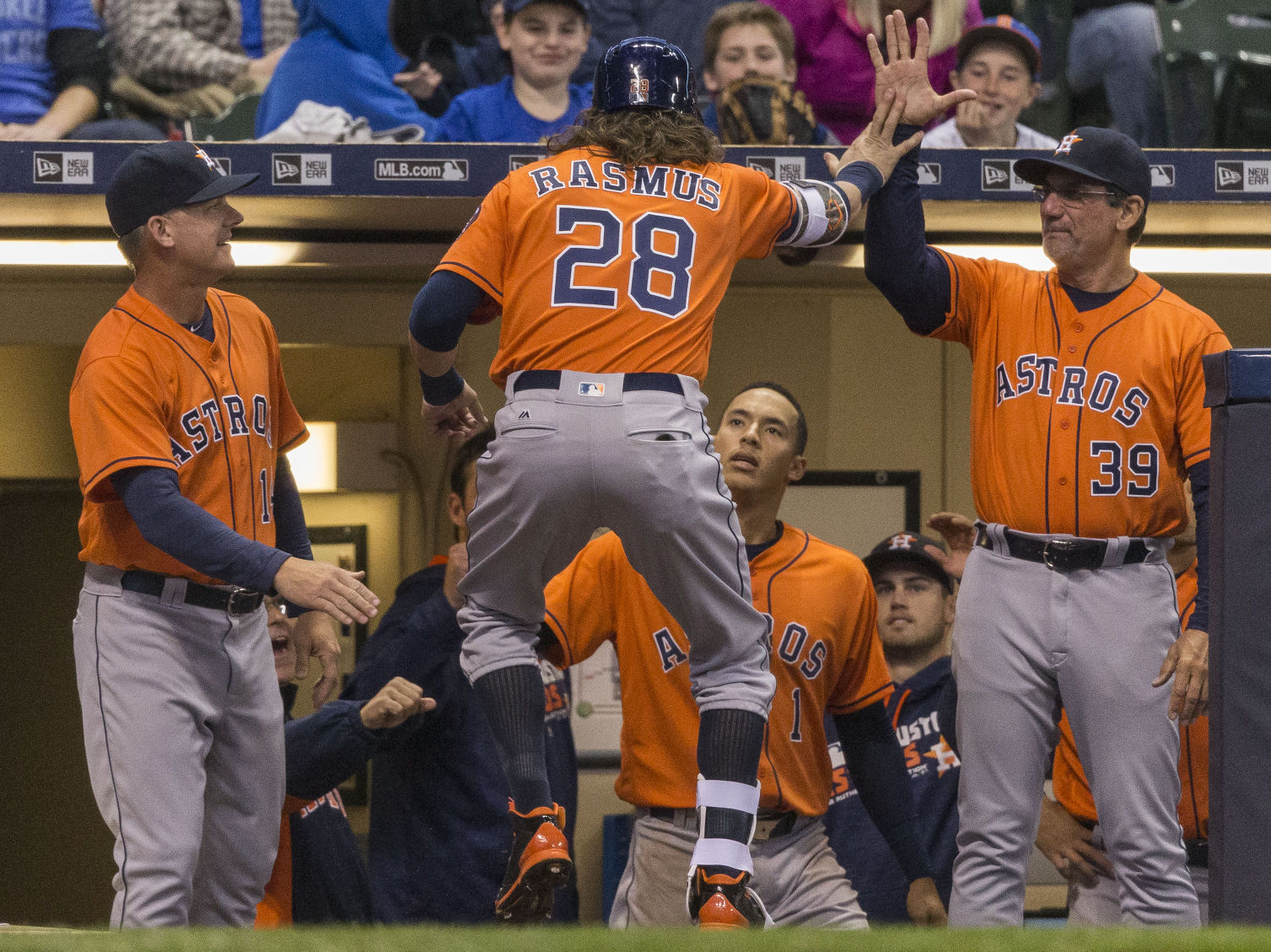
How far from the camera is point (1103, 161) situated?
3379 millimetres

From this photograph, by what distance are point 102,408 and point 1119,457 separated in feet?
6.84

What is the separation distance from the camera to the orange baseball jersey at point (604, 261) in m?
2.90

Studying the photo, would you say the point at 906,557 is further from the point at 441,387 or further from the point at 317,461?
the point at 317,461

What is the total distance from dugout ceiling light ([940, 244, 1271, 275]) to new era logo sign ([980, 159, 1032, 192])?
0.45m

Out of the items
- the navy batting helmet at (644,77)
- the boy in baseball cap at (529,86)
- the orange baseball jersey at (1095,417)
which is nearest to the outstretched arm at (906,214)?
the orange baseball jersey at (1095,417)

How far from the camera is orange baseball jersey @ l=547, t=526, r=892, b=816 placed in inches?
145

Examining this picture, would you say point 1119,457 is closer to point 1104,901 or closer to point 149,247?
point 1104,901

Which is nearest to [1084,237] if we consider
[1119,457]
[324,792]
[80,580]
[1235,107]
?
[1119,457]

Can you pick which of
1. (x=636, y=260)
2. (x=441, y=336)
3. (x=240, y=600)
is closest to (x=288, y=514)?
(x=240, y=600)

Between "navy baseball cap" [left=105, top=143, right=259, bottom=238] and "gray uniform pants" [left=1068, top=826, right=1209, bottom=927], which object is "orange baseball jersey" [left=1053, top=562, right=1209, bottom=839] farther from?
"navy baseball cap" [left=105, top=143, right=259, bottom=238]

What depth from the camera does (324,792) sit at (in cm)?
395

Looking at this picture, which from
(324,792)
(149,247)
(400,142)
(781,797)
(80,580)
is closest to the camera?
(149,247)

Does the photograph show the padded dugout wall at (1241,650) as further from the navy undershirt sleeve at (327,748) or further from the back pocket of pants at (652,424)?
the navy undershirt sleeve at (327,748)

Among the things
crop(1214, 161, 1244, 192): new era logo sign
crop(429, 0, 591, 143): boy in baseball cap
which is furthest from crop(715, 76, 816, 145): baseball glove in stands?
crop(1214, 161, 1244, 192): new era logo sign
